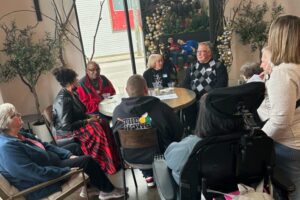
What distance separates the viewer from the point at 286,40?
1.45 m

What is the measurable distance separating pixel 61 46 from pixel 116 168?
7.02ft

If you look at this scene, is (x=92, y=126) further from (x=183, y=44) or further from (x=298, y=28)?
(x=183, y=44)

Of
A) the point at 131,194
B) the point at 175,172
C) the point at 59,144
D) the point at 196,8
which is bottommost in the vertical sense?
the point at 131,194

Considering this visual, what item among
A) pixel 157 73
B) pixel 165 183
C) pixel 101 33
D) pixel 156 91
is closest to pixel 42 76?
pixel 101 33

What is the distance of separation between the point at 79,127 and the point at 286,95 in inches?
80.8

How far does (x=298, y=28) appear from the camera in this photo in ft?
4.74

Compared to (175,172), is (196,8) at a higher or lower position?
higher

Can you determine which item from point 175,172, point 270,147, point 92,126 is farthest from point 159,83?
point 270,147

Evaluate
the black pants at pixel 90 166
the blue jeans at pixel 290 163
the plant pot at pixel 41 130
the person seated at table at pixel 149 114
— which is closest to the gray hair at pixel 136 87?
the person seated at table at pixel 149 114

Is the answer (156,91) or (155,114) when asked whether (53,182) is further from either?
(156,91)

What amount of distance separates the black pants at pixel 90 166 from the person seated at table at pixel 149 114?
35 cm

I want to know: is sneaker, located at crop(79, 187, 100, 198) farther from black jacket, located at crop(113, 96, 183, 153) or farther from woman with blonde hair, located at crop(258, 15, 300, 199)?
woman with blonde hair, located at crop(258, 15, 300, 199)

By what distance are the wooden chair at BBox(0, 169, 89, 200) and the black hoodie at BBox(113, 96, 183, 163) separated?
455mm

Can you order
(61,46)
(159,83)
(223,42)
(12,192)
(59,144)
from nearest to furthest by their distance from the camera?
(12,192) < (59,144) < (159,83) < (61,46) < (223,42)
